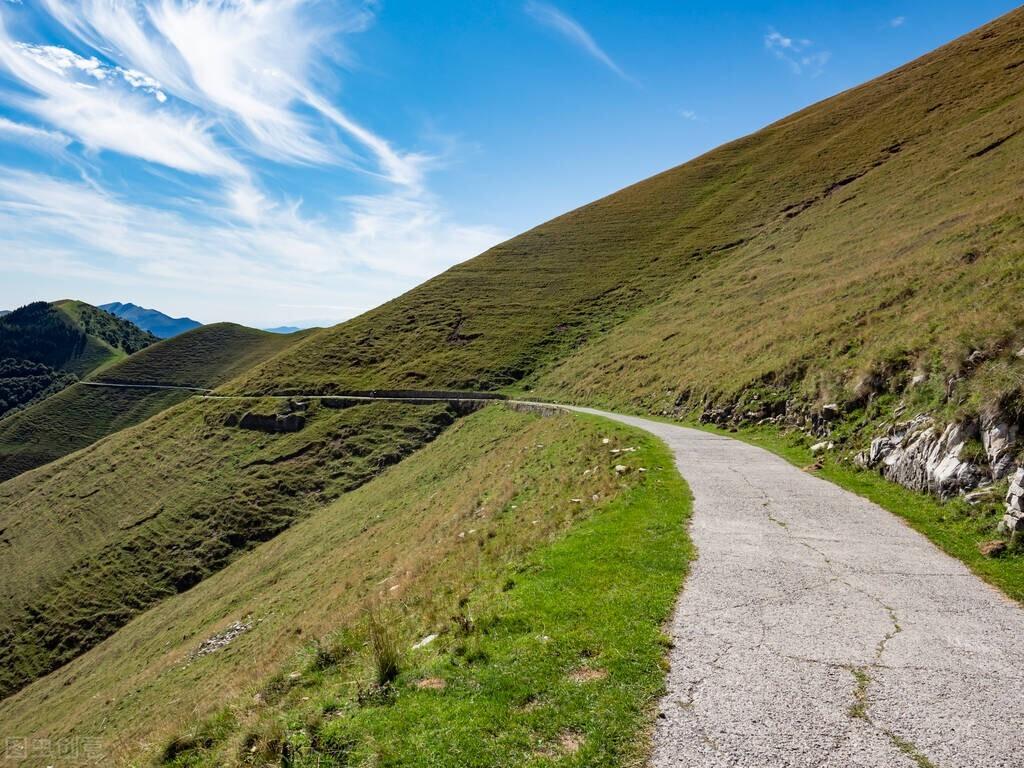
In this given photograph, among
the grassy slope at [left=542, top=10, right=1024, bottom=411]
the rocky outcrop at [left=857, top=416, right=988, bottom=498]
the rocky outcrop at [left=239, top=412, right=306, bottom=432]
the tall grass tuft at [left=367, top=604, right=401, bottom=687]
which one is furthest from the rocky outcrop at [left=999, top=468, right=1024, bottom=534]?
the rocky outcrop at [left=239, top=412, right=306, bottom=432]

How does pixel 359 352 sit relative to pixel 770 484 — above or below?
above

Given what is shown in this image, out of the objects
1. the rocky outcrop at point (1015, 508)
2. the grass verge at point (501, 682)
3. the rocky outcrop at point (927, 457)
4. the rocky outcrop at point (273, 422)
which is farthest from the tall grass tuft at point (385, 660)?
the rocky outcrop at point (273, 422)

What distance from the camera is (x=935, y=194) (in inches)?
1906

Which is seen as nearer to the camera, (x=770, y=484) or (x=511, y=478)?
(x=770, y=484)

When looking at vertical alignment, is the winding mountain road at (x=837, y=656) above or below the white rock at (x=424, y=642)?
above

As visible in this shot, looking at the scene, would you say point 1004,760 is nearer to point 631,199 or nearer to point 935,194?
point 935,194

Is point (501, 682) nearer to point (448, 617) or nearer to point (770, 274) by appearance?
point (448, 617)

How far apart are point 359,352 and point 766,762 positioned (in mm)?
79245

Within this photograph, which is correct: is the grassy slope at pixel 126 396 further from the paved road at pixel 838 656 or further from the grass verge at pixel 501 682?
the paved road at pixel 838 656

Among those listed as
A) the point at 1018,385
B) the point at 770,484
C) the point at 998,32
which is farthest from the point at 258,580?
the point at 998,32

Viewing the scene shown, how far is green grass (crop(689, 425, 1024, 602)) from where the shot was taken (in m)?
9.26

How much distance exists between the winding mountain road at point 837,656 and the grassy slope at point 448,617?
62cm

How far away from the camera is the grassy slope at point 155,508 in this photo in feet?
126

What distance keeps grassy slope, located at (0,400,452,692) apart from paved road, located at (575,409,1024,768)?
41475 mm
